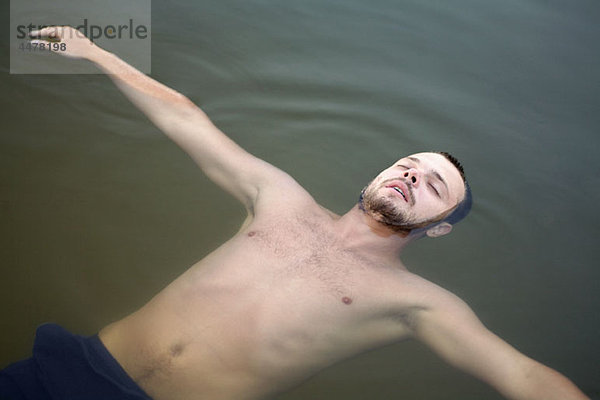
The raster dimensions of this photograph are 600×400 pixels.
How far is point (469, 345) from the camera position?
1.77 meters

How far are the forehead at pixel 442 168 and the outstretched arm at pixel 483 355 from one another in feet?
1.69

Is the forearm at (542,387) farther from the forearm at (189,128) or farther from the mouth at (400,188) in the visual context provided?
the forearm at (189,128)

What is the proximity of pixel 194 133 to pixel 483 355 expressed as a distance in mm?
1466

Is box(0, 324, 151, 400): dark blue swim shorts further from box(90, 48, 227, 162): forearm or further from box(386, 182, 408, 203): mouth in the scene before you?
box(386, 182, 408, 203): mouth

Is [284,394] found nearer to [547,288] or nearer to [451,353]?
[451,353]

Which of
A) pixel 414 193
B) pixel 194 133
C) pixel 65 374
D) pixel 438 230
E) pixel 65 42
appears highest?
pixel 65 42

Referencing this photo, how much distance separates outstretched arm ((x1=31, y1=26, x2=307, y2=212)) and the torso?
0.26 metres

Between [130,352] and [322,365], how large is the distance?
2.26ft

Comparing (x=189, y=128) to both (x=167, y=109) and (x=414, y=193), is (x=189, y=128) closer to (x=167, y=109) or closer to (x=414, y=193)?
(x=167, y=109)

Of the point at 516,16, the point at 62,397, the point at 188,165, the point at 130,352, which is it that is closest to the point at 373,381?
the point at 130,352

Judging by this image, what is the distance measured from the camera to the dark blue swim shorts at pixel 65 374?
5.39ft

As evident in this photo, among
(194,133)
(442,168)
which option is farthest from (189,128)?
(442,168)

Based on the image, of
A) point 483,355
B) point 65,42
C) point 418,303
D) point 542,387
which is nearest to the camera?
point 542,387

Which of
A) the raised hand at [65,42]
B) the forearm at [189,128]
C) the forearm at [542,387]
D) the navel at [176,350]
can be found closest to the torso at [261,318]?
the navel at [176,350]
